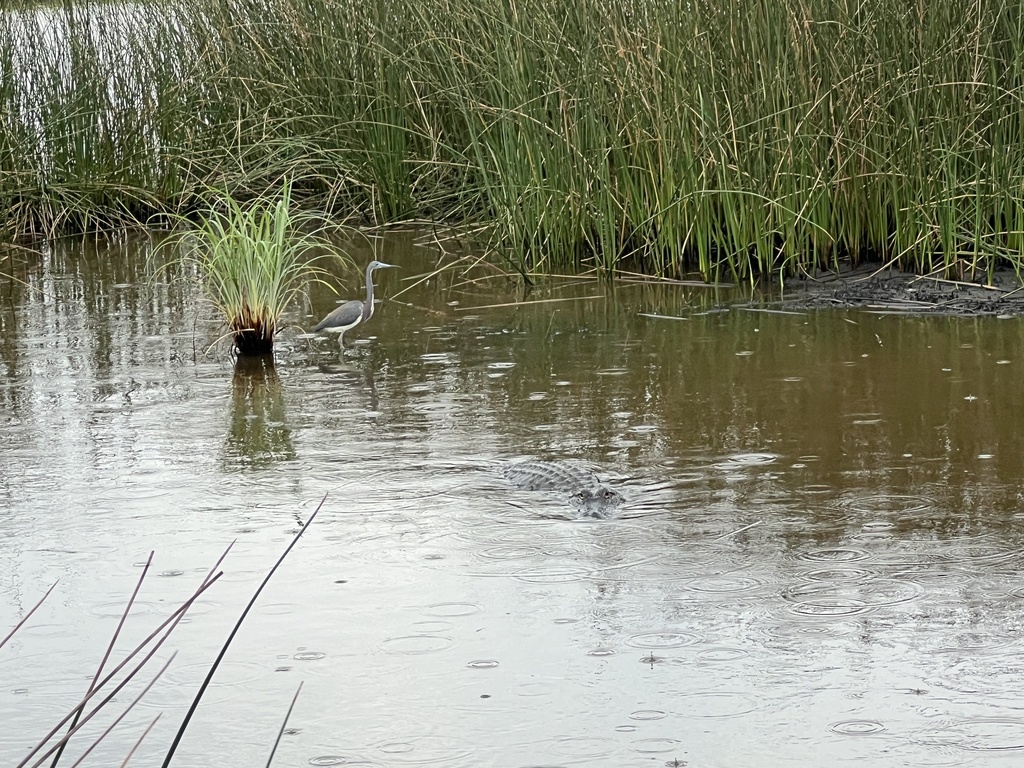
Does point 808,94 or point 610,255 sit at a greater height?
point 808,94

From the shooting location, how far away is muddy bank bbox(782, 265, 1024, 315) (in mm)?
6668

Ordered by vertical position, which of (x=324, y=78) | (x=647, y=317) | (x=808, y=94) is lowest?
(x=647, y=317)

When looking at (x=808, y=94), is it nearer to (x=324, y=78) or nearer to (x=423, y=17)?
(x=423, y=17)

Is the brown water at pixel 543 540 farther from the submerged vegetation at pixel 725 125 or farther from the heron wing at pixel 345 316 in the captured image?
the submerged vegetation at pixel 725 125

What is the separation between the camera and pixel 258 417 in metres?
5.49

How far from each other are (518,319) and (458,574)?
3337 millimetres

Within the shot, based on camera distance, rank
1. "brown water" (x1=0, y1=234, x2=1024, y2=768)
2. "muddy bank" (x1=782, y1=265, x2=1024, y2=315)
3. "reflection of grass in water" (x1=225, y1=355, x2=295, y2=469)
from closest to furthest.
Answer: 1. "brown water" (x1=0, y1=234, x2=1024, y2=768)
2. "reflection of grass in water" (x1=225, y1=355, x2=295, y2=469)
3. "muddy bank" (x1=782, y1=265, x2=1024, y2=315)

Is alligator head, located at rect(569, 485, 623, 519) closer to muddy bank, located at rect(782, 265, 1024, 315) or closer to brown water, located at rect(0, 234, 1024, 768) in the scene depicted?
brown water, located at rect(0, 234, 1024, 768)

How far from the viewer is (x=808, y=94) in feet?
22.6

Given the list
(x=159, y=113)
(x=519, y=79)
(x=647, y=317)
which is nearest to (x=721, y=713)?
(x=647, y=317)

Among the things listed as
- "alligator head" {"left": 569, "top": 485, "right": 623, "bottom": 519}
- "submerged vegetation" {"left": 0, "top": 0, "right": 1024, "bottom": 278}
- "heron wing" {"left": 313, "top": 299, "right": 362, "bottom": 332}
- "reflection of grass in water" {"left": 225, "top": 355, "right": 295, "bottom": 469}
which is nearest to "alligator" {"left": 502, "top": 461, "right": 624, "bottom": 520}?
"alligator head" {"left": 569, "top": 485, "right": 623, "bottom": 519}

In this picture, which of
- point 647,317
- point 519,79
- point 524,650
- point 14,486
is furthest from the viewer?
point 519,79

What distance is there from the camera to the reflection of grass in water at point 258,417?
5.02 m

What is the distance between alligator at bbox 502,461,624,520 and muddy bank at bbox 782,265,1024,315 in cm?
277
